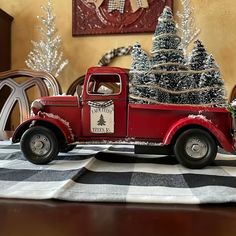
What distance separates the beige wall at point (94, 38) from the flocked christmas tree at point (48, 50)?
0.09 m

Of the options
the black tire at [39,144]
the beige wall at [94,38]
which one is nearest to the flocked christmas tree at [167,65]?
the black tire at [39,144]

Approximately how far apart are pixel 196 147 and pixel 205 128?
4 centimetres

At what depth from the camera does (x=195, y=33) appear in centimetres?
245

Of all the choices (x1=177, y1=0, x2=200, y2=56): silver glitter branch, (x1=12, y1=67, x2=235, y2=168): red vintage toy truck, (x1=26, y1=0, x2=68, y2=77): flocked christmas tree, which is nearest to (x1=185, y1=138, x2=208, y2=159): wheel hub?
(x1=12, y1=67, x2=235, y2=168): red vintage toy truck

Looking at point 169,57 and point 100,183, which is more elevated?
point 169,57

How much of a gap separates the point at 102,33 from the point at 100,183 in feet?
7.94

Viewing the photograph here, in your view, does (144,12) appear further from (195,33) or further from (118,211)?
(118,211)

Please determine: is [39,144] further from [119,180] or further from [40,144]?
[119,180]

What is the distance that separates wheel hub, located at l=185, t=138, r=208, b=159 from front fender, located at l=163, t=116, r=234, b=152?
26 millimetres

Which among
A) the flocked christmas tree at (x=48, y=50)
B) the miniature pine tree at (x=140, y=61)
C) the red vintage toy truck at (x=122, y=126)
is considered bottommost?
the red vintage toy truck at (x=122, y=126)

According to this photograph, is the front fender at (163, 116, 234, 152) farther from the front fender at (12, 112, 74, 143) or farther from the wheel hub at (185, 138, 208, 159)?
the front fender at (12, 112, 74, 143)

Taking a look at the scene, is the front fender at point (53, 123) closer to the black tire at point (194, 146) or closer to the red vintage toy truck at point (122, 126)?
the red vintage toy truck at point (122, 126)

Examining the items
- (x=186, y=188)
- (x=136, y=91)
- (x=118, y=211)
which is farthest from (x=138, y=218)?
(x=136, y=91)

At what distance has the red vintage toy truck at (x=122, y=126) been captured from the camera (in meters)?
0.59
